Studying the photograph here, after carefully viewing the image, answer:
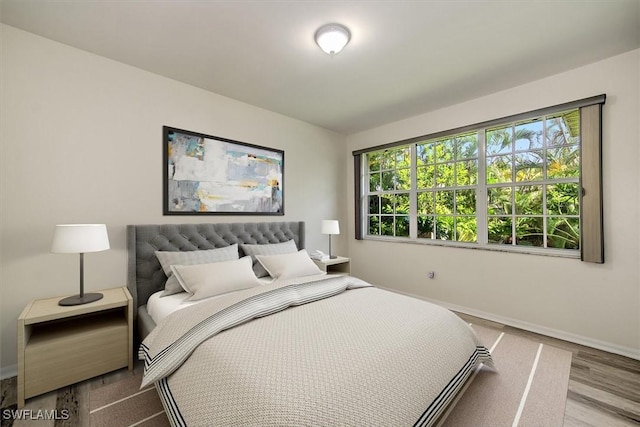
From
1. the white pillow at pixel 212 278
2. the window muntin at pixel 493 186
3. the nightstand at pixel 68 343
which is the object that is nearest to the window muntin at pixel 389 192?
the window muntin at pixel 493 186

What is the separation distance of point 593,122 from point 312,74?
2.54 m

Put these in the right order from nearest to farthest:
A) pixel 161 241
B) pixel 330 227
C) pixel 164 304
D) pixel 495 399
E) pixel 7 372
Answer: pixel 495 399 → pixel 7 372 → pixel 164 304 → pixel 161 241 → pixel 330 227

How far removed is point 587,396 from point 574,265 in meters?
1.23

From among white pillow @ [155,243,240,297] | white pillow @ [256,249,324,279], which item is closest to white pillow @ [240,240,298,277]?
white pillow @ [256,249,324,279]

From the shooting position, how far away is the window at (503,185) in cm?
254

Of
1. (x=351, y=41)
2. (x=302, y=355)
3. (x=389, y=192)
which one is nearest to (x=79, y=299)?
(x=302, y=355)

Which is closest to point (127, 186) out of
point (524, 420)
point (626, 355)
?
point (524, 420)

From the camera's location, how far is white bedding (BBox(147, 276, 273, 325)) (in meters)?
2.02

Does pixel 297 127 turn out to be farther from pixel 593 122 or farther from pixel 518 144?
pixel 593 122

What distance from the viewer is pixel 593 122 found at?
2422 mm

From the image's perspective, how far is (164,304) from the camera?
2.12 metres

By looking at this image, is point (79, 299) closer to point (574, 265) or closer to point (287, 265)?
point (287, 265)

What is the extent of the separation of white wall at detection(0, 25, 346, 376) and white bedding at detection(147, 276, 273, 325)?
17.9 inches

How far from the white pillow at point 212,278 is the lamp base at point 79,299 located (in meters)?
0.54
